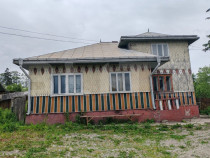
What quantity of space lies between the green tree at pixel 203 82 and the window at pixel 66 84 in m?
13.0

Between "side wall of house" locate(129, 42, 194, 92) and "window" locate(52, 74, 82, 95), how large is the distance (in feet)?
15.9

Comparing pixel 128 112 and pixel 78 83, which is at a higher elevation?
pixel 78 83

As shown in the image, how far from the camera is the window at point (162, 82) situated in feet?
32.0

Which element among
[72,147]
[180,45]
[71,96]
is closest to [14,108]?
[71,96]

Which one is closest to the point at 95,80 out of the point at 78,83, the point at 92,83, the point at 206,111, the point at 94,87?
the point at 92,83

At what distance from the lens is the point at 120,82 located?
27.0 ft

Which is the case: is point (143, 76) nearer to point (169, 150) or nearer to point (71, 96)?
point (71, 96)

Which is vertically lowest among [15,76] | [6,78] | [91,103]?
[91,103]

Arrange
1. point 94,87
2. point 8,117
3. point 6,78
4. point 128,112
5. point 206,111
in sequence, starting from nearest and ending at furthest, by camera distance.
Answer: point 8,117 → point 128,112 → point 94,87 → point 206,111 → point 6,78

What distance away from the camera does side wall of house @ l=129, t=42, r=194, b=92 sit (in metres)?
10.1

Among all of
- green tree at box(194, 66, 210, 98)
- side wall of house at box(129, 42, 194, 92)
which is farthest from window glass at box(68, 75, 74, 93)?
green tree at box(194, 66, 210, 98)

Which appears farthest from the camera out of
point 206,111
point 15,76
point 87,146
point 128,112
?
point 15,76

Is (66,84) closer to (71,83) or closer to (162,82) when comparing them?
(71,83)

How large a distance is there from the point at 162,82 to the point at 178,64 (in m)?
1.93
